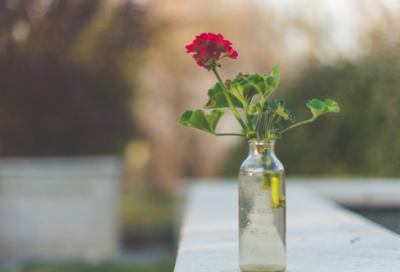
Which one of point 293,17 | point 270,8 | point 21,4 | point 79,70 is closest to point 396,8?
point 293,17

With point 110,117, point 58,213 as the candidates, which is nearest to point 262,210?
point 58,213

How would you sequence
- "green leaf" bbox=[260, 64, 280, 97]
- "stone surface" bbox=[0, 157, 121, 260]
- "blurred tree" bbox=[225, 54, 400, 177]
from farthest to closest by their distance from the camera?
"blurred tree" bbox=[225, 54, 400, 177], "stone surface" bbox=[0, 157, 121, 260], "green leaf" bbox=[260, 64, 280, 97]

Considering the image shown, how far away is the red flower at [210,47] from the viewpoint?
847 mm

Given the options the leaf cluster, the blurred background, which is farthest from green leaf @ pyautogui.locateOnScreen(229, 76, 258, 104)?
the blurred background

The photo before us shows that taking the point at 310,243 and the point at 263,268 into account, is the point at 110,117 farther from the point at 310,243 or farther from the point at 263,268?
the point at 263,268

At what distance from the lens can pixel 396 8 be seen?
4.82m

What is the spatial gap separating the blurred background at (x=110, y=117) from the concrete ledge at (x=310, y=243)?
1.98m

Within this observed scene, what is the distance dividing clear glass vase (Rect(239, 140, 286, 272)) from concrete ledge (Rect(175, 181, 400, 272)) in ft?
0.29

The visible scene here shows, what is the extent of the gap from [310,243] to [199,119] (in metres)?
0.65

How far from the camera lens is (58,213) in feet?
12.8

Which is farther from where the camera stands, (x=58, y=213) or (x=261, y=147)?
(x=58, y=213)

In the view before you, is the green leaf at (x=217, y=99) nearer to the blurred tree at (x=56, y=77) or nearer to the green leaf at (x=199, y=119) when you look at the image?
the green leaf at (x=199, y=119)

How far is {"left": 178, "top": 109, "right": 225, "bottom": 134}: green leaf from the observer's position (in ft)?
2.87

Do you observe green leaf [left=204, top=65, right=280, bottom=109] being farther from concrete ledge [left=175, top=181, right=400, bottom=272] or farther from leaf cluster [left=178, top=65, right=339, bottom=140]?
concrete ledge [left=175, top=181, right=400, bottom=272]
